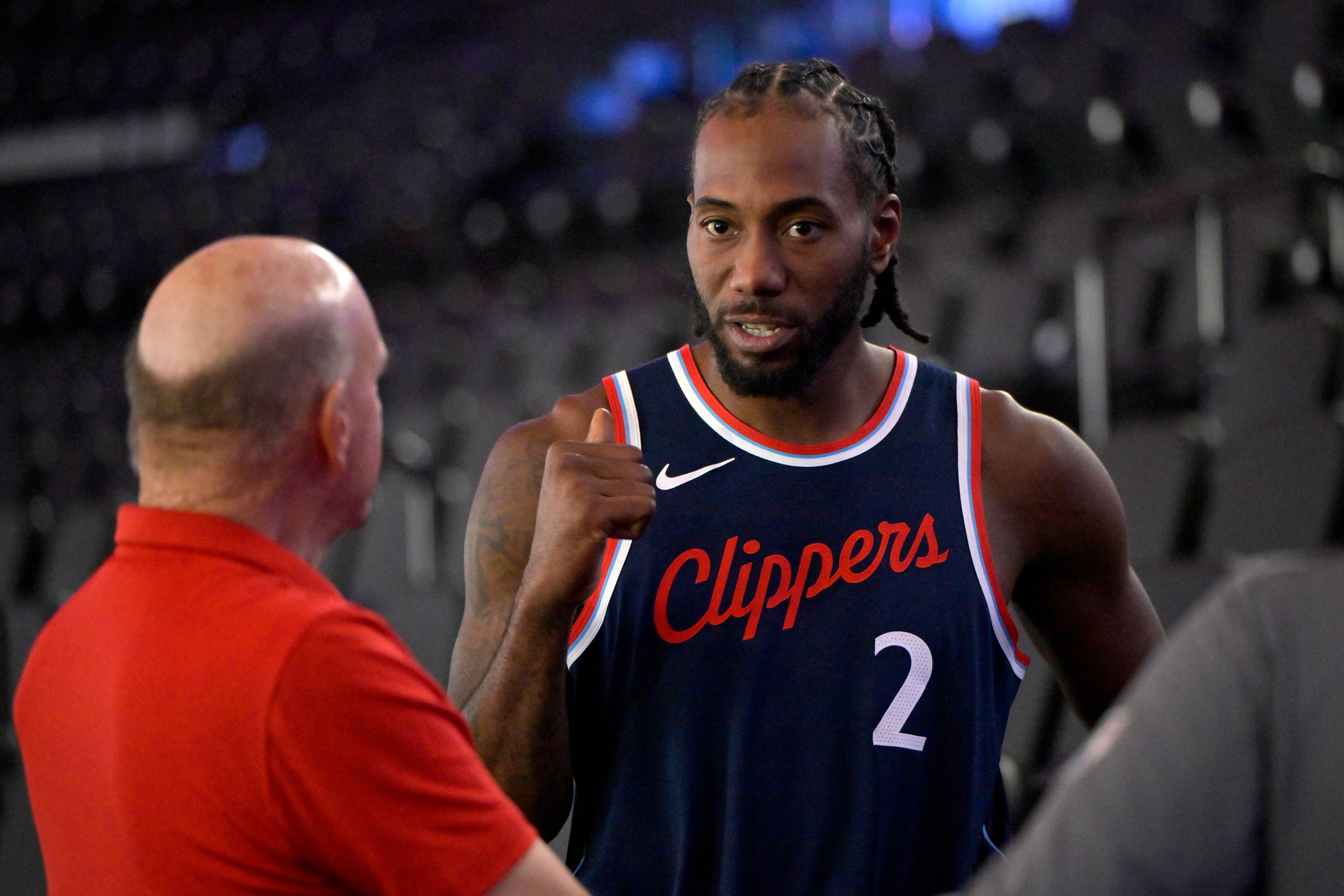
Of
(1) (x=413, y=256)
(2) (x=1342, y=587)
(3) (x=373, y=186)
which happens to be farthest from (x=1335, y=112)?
(3) (x=373, y=186)

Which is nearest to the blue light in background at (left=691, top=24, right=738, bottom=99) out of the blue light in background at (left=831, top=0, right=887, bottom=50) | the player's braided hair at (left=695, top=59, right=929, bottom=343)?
the blue light in background at (left=831, top=0, right=887, bottom=50)

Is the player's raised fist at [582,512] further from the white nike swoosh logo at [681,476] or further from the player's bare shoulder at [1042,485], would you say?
the player's bare shoulder at [1042,485]

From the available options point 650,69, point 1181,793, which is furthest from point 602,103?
point 1181,793

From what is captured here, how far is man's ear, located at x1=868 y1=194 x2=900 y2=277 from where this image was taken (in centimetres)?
195

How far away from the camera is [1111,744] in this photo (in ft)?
2.84

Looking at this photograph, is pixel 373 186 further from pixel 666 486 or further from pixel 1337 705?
pixel 1337 705

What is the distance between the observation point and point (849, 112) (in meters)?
1.87

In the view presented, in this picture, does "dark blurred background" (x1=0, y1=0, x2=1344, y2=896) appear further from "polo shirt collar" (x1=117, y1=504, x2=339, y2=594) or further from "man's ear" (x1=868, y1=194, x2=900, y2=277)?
"polo shirt collar" (x1=117, y1=504, x2=339, y2=594)

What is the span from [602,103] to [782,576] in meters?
7.51

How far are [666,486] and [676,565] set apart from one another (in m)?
0.11

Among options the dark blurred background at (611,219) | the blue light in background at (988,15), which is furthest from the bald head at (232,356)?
the blue light in background at (988,15)

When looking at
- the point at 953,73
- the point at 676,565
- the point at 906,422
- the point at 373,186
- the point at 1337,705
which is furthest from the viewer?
the point at 373,186

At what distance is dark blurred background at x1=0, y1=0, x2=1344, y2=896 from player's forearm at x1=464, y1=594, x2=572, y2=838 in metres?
1.17

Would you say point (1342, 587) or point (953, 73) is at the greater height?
point (953, 73)
